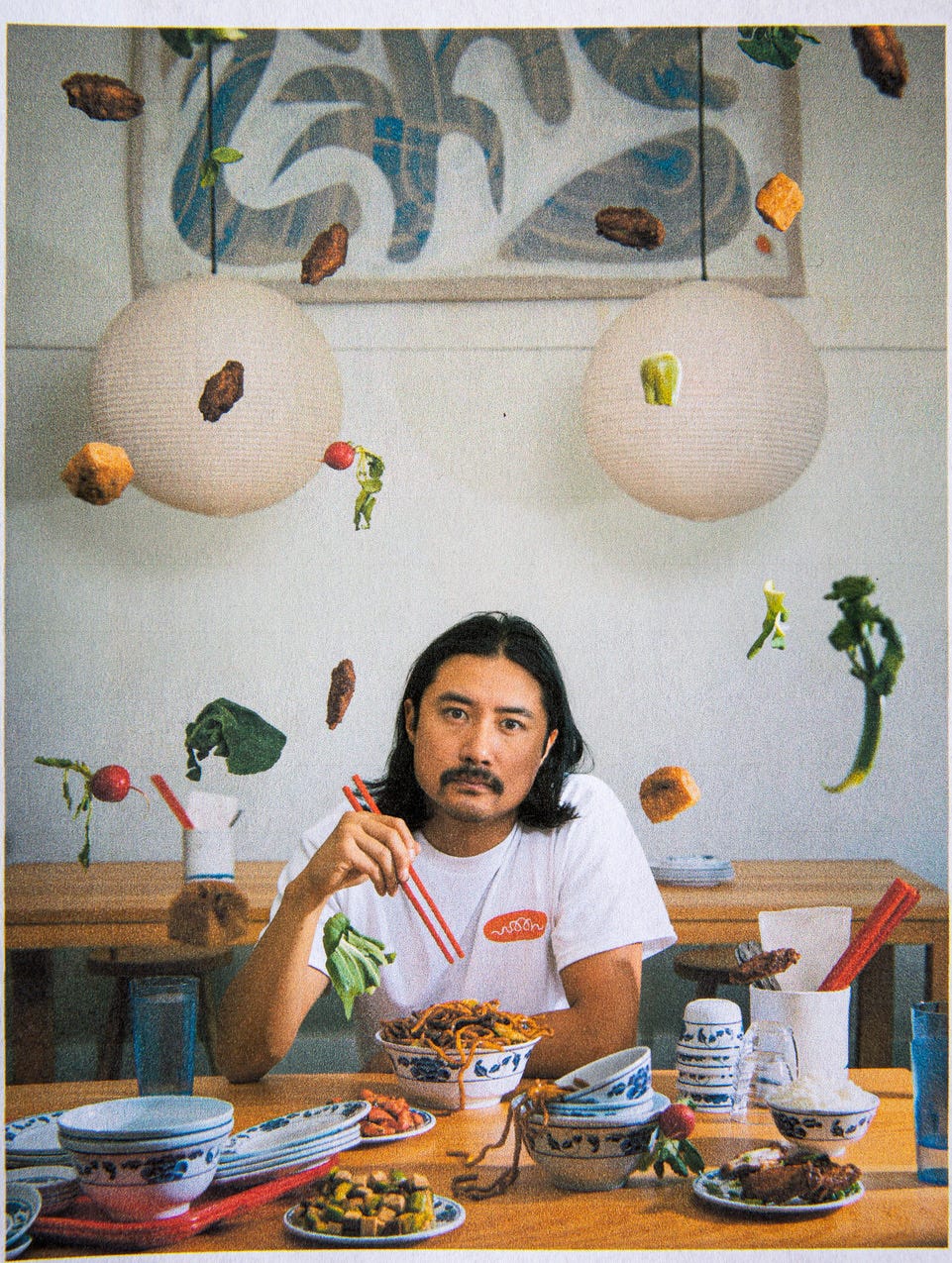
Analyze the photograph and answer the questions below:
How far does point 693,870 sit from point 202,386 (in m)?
0.98

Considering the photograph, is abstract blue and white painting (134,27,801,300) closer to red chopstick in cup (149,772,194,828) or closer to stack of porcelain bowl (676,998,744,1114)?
red chopstick in cup (149,772,194,828)

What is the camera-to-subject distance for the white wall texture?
172 centimetres

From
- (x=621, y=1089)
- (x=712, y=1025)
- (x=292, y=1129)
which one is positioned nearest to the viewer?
(x=621, y=1089)

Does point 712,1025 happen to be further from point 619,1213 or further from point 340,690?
point 340,690

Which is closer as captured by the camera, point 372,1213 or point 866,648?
point 372,1213

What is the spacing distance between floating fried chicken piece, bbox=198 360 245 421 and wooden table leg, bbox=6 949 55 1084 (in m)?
0.78

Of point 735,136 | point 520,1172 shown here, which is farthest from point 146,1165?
point 735,136

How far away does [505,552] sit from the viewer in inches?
70.1

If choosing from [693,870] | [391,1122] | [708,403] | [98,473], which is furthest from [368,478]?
[391,1122]

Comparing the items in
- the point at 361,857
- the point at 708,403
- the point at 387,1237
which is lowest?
the point at 387,1237

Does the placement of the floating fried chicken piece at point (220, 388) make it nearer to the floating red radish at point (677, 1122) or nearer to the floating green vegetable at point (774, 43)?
the floating green vegetable at point (774, 43)

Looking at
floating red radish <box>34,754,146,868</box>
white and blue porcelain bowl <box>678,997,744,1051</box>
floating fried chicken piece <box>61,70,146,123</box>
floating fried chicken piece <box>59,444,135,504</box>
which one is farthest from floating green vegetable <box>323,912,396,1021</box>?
floating fried chicken piece <box>61,70,146,123</box>

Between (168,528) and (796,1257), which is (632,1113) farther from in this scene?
(168,528)

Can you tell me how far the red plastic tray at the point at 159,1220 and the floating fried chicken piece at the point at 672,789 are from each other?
2.28 ft
